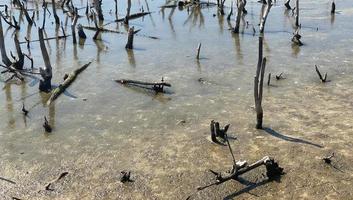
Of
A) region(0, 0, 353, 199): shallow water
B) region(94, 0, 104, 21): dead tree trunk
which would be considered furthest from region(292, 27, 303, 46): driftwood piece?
region(94, 0, 104, 21): dead tree trunk

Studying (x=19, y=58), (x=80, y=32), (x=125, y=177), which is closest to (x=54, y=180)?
(x=125, y=177)

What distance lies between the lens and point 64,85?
49.0ft

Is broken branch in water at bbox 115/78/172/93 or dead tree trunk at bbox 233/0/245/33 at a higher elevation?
dead tree trunk at bbox 233/0/245/33

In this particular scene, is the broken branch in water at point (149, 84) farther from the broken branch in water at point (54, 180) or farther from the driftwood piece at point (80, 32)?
the driftwood piece at point (80, 32)

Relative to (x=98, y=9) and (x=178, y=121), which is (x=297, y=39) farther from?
(x=98, y=9)

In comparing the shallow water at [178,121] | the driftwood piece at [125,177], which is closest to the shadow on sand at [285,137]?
the shallow water at [178,121]

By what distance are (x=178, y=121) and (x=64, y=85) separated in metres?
4.36

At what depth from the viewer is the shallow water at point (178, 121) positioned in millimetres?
9602

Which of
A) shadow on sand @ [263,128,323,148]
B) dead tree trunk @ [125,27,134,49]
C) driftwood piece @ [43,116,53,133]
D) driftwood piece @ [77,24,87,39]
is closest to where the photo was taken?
shadow on sand @ [263,128,323,148]

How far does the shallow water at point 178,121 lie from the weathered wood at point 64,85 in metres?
0.17

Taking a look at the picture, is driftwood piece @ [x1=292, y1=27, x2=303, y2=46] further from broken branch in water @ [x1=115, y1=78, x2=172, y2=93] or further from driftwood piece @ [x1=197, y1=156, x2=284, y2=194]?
driftwood piece @ [x1=197, y1=156, x2=284, y2=194]

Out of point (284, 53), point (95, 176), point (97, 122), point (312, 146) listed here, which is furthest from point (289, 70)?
point (95, 176)

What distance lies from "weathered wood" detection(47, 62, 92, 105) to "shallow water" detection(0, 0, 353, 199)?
17cm

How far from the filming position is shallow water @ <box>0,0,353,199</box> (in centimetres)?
960
